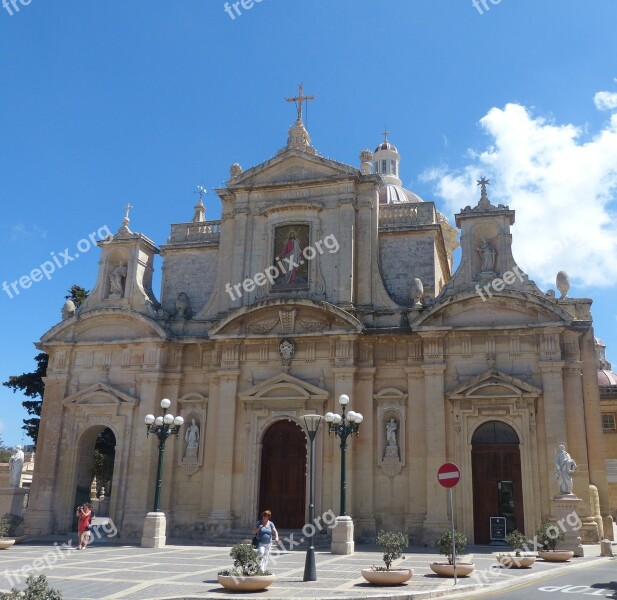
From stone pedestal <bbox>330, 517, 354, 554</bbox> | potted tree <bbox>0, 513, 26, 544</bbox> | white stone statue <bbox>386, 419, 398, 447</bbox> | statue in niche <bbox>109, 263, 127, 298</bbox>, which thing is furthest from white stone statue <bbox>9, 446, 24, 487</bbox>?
white stone statue <bbox>386, 419, 398, 447</bbox>

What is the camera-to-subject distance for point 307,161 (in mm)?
31438

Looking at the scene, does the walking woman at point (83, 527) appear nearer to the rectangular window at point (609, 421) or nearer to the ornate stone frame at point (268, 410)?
the ornate stone frame at point (268, 410)

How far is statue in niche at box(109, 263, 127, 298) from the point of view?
32.2m

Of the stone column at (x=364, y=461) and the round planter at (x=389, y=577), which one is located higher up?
the stone column at (x=364, y=461)

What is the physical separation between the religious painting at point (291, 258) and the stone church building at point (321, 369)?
0.07 meters

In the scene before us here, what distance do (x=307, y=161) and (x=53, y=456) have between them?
1712cm

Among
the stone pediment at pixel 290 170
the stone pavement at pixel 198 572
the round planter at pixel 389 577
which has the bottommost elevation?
the stone pavement at pixel 198 572

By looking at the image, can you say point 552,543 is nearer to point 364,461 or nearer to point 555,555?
point 555,555

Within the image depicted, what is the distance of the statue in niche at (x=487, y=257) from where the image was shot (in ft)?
91.6

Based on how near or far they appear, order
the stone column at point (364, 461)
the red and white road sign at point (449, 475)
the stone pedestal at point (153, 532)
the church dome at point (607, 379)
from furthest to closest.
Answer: the church dome at point (607, 379) → the stone column at point (364, 461) → the stone pedestal at point (153, 532) → the red and white road sign at point (449, 475)

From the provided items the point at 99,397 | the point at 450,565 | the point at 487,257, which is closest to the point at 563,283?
the point at 487,257

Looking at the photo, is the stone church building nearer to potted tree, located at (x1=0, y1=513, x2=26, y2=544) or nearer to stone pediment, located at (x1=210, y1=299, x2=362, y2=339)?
stone pediment, located at (x1=210, y1=299, x2=362, y2=339)

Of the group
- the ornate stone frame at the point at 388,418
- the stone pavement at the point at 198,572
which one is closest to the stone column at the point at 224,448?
the stone pavement at the point at 198,572

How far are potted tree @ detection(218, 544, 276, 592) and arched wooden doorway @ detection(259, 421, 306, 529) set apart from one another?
41.5ft
